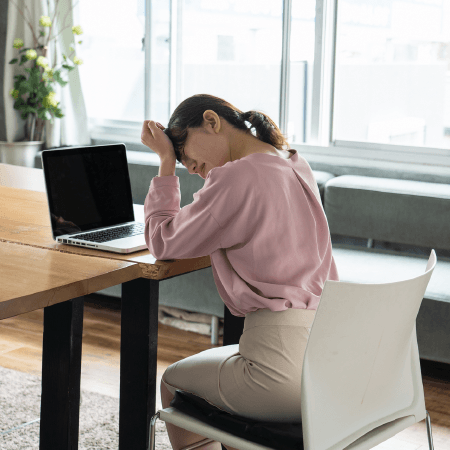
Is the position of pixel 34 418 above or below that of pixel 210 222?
below

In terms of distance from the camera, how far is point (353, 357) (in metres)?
1.19

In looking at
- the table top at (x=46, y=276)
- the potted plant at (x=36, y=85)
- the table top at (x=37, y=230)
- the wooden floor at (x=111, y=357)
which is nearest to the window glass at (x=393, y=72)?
the wooden floor at (x=111, y=357)

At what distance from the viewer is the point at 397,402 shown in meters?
1.35

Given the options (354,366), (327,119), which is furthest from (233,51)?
(354,366)

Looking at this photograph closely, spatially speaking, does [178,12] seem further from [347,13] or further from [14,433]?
[14,433]

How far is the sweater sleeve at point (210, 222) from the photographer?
4.53 ft

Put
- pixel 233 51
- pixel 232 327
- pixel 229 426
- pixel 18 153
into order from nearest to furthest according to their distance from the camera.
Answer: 1. pixel 229 426
2. pixel 232 327
3. pixel 233 51
4. pixel 18 153

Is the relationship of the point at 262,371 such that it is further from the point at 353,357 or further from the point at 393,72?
the point at 393,72

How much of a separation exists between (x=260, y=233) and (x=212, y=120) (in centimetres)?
30

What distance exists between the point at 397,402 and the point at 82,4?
146 inches

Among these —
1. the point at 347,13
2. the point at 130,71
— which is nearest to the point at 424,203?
the point at 347,13

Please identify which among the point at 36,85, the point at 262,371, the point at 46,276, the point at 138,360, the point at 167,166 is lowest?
the point at 138,360

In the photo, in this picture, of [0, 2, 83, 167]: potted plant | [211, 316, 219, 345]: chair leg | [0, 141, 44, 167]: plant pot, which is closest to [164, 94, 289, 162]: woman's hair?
[211, 316, 219, 345]: chair leg

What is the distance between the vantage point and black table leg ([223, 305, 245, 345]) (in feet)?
6.29
